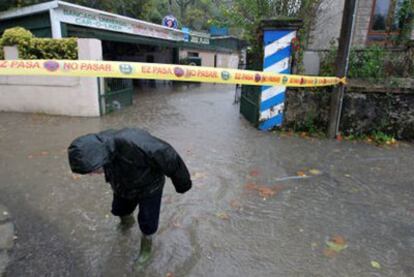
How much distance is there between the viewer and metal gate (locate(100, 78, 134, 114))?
752cm

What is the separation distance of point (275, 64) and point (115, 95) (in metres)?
4.56

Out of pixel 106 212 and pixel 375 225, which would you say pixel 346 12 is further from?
pixel 106 212

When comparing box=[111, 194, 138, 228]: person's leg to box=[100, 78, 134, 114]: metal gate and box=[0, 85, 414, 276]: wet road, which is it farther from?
box=[100, 78, 134, 114]: metal gate

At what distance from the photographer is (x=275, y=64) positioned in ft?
Answer: 18.7

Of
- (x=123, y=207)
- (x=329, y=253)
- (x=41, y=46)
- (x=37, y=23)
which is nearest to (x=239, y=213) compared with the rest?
(x=329, y=253)

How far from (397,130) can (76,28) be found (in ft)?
31.0

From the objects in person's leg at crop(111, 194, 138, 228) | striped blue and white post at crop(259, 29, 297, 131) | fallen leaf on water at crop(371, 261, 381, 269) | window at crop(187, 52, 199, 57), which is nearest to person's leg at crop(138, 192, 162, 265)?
person's leg at crop(111, 194, 138, 228)

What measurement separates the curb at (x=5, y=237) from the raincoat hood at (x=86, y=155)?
4.33 feet

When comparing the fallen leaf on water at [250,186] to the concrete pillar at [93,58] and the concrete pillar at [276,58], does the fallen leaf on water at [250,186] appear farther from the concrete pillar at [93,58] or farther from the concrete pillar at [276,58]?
the concrete pillar at [93,58]

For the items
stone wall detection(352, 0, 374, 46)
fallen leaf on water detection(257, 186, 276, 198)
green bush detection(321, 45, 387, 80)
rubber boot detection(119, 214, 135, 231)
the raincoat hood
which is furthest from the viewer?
stone wall detection(352, 0, 374, 46)

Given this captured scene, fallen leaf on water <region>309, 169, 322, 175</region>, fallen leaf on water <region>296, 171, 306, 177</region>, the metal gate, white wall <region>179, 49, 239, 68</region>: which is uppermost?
white wall <region>179, 49, 239, 68</region>

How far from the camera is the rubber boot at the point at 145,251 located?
2381mm

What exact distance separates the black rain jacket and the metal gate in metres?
5.67

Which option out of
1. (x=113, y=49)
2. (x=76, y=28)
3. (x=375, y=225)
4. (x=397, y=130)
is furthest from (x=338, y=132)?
(x=113, y=49)
